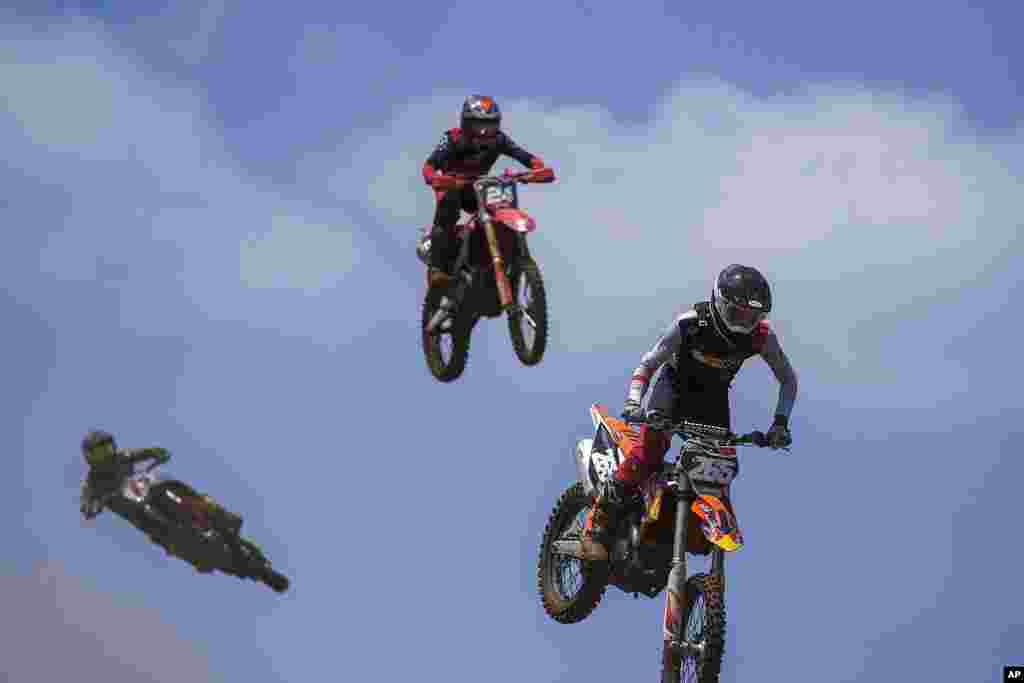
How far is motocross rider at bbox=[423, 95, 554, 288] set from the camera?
31.4 meters

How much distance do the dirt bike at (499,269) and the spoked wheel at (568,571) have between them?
2.90m

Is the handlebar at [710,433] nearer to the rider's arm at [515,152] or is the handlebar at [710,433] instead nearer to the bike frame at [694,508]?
the bike frame at [694,508]

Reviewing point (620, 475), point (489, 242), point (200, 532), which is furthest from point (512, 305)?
point (200, 532)

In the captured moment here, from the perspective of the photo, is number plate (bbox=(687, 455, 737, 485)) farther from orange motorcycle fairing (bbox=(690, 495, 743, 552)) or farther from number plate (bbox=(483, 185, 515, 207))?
number plate (bbox=(483, 185, 515, 207))

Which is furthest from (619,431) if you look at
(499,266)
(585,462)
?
(499,266)

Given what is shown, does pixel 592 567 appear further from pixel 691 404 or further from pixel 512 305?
pixel 512 305

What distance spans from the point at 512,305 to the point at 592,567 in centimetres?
489

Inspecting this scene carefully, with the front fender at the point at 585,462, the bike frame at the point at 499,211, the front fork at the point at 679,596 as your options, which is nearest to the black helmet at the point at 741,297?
the front fork at the point at 679,596

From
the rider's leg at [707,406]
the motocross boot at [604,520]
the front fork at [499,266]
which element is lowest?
the motocross boot at [604,520]

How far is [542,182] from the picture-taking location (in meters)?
31.4

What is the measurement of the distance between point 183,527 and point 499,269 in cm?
700

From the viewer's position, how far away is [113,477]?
86.2 feet

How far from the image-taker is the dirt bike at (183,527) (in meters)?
26.1

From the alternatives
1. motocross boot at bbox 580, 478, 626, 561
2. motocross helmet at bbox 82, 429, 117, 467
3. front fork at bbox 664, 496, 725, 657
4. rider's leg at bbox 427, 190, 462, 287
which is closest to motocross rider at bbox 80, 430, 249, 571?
motocross helmet at bbox 82, 429, 117, 467
